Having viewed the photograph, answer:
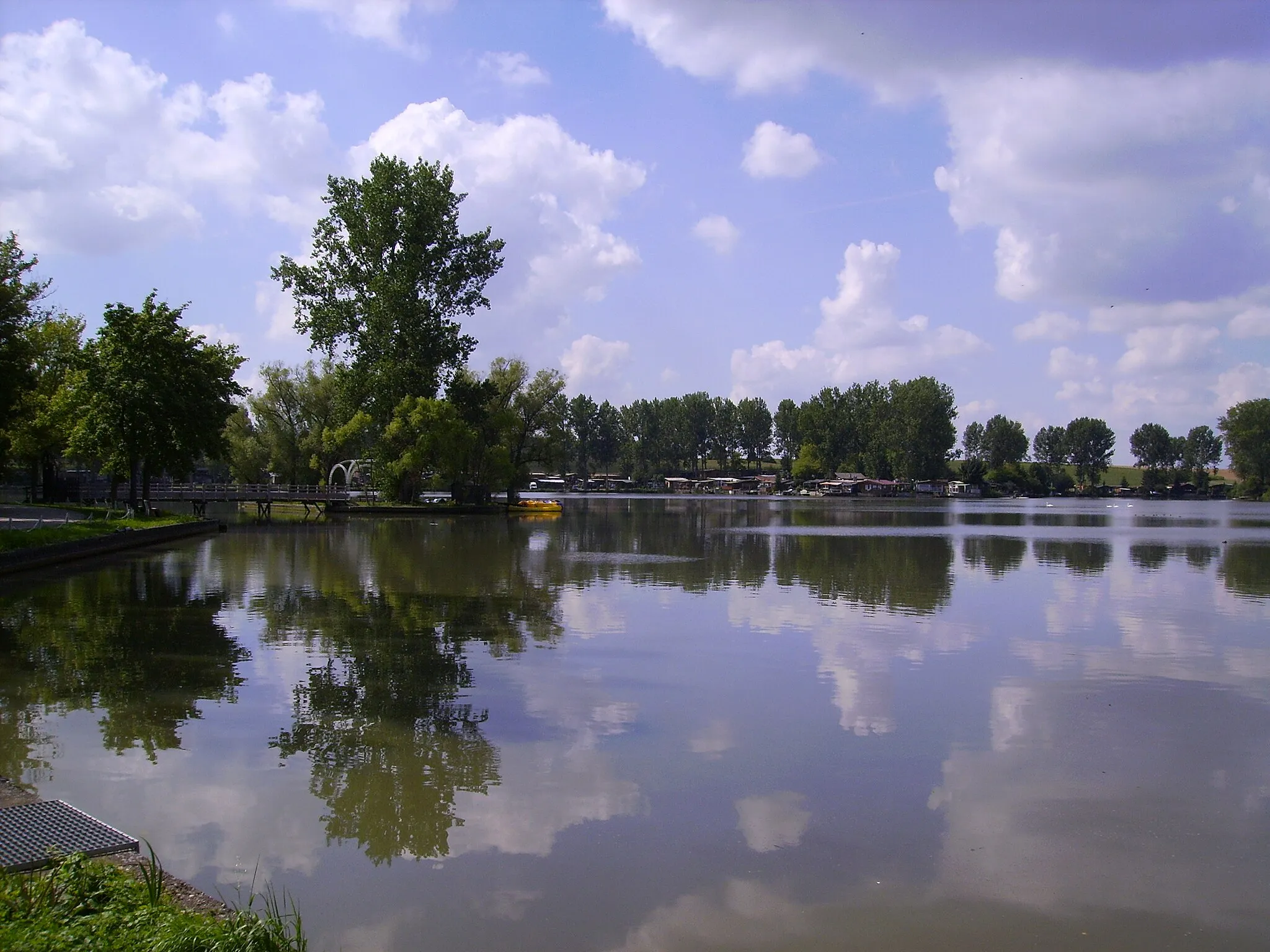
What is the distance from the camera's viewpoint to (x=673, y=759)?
987 cm

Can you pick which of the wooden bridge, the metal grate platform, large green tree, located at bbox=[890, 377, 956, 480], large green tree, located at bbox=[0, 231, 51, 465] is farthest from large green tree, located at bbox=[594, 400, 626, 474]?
the metal grate platform

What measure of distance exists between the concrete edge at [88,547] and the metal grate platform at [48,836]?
67.0ft

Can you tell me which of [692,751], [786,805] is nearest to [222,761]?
[692,751]

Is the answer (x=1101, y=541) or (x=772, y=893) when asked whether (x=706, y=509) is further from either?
(x=772, y=893)

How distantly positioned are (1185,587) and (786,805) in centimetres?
2081

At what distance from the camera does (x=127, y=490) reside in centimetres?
6275

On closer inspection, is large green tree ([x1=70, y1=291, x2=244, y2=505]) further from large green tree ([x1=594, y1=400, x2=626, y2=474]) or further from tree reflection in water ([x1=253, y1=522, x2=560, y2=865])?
large green tree ([x1=594, y1=400, x2=626, y2=474])

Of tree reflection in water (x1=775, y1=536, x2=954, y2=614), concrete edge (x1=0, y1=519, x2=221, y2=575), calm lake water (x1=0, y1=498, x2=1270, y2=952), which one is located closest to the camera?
calm lake water (x1=0, y1=498, x2=1270, y2=952)

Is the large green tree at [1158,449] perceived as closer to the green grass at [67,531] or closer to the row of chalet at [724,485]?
the row of chalet at [724,485]

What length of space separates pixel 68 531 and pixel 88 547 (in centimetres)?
117

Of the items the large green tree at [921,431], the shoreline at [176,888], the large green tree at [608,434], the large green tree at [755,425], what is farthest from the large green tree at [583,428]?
the shoreline at [176,888]

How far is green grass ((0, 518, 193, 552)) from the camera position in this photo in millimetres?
26219

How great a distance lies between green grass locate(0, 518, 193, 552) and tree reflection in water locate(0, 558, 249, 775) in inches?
166

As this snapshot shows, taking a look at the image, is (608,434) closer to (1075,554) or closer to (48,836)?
(1075,554)
